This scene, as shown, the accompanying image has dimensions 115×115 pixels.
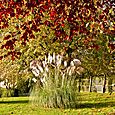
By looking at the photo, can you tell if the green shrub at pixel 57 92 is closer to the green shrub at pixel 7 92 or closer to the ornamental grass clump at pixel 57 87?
the ornamental grass clump at pixel 57 87

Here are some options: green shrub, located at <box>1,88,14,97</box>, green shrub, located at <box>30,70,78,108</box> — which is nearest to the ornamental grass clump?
green shrub, located at <box>30,70,78,108</box>

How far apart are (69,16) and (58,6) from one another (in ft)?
1.26

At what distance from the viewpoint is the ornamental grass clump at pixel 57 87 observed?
39.3ft

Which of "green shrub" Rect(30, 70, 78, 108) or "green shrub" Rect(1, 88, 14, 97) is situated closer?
"green shrub" Rect(30, 70, 78, 108)

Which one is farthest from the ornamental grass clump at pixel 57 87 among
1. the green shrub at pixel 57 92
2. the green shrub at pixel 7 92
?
the green shrub at pixel 7 92

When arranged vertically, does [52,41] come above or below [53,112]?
above

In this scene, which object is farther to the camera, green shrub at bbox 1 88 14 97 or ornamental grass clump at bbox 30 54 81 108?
green shrub at bbox 1 88 14 97

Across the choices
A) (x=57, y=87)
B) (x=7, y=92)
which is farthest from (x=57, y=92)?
(x=7, y=92)

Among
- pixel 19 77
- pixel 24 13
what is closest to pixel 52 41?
pixel 19 77

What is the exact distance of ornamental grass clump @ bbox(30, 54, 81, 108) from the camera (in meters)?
12.0

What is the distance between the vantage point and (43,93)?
12.3 meters

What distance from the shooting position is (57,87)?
1207cm

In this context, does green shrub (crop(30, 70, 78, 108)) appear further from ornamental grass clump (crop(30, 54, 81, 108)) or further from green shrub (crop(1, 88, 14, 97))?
green shrub (crop(1, 88, 14, 97))

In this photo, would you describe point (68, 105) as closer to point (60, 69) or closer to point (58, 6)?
point (60, 69)
